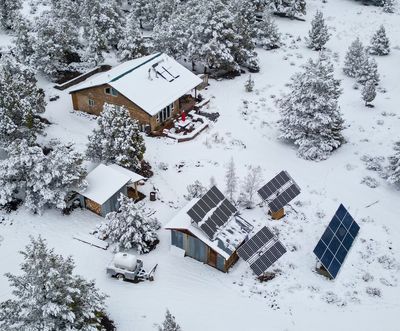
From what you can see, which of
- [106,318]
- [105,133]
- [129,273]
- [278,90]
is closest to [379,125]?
[278,90]

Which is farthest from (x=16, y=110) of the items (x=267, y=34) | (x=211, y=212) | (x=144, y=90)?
(x=267, y=34)

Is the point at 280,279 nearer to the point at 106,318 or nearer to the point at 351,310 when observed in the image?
the point at 351,310

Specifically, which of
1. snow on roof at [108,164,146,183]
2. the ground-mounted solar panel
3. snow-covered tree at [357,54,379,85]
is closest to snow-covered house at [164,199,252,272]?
the ground-mounted solar panel

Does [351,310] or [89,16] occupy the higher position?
[89,16]

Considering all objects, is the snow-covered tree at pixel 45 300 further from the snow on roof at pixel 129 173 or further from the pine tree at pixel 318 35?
the pine tree at pixel 318 35

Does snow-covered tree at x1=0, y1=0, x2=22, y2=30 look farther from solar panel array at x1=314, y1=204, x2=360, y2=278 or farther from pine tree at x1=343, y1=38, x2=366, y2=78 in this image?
solar panel array at x1=314, y1=204, x2=360, y2=278

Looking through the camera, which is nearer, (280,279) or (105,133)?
(280,279)

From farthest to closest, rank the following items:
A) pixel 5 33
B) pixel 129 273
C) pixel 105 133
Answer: pixel 5 33 → pixel 105 133 → pixel 129 273
